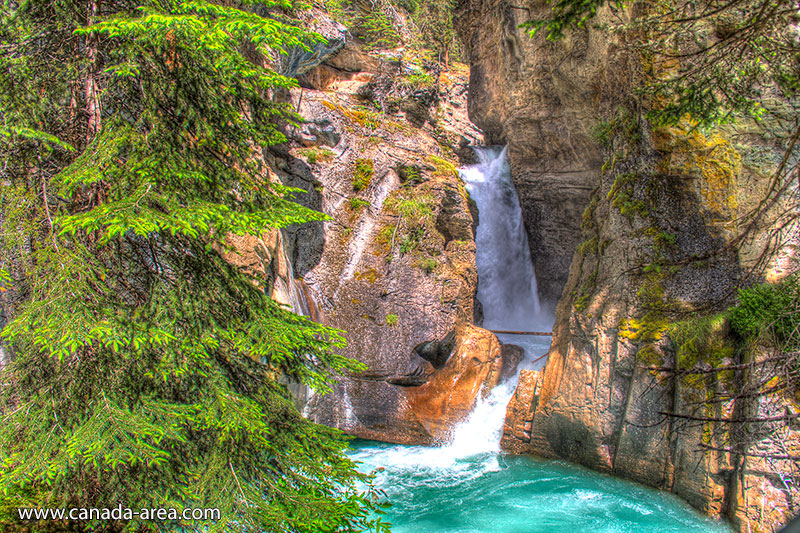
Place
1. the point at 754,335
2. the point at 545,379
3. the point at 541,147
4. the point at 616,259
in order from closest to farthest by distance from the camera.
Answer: the point at 754,335 → the point at 616,259 → the point at 545,379 → the point at 541,147

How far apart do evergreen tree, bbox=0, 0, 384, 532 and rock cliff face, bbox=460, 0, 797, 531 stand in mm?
4745

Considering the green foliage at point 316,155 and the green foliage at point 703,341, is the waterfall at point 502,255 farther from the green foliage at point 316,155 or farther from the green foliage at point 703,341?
the green foliage at point 703,341

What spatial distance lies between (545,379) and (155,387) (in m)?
8.01

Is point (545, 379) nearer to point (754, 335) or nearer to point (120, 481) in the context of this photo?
point (754, 335)

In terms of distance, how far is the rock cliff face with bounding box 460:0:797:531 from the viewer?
7.07 metres

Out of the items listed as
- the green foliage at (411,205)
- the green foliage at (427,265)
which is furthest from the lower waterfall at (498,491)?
the green foliage at (411,205)

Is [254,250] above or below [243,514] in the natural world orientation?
above

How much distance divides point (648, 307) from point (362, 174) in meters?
7.59

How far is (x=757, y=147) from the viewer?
7324mm

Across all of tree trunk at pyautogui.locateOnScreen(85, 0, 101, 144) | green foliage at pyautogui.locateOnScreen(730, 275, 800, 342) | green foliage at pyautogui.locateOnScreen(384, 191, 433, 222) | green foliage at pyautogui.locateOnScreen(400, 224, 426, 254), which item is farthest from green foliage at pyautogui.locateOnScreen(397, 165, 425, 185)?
tree trunk at pyautogui.locateOnScreen(85, 0, 101, 144)

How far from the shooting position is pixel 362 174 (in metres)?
12.5

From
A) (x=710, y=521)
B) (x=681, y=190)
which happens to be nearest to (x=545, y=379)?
(x=710, y=521)

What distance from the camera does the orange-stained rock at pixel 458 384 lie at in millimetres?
10406

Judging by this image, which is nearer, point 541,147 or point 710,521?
point 710,521
